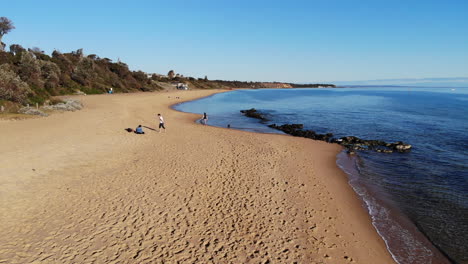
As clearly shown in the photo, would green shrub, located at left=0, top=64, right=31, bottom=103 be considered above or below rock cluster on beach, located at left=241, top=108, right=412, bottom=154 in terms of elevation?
above

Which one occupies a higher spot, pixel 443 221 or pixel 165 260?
pixel 165 260

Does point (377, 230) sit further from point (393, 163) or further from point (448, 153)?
point (448, 153)

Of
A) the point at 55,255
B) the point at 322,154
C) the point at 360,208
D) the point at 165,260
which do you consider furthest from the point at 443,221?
the point at 55,255

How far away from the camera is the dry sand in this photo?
669 centimetres

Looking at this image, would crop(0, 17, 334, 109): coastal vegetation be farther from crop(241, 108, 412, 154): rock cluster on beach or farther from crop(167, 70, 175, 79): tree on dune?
crop(167, 70, 175, 79): tree on dune

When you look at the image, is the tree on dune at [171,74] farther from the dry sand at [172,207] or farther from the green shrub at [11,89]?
the dry sand at [172,207]

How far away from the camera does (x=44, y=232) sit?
7090 mm

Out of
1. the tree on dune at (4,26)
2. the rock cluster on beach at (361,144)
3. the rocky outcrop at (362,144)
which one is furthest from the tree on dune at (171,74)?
the rocky outcrop at (362,144)

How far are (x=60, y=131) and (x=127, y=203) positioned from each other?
1385 centimetres

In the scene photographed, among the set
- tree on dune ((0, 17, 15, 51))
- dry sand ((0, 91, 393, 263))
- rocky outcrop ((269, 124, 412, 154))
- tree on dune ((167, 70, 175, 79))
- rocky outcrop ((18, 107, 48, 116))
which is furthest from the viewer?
tree on dune ((167, 70, 175, 79))

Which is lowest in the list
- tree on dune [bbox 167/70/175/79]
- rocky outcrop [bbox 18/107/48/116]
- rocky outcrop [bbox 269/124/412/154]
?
rocky outcrop [bbox 269/124/412/154]

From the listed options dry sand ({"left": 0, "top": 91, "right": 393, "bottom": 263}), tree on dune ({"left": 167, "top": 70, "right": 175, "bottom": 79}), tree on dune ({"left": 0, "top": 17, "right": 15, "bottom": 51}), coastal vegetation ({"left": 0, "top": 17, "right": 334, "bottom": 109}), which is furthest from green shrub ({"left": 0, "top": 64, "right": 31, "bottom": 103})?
tree on dune ({"left": 167, "top": 70, "right": 175, "bottom": 79})

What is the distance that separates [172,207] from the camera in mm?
8852

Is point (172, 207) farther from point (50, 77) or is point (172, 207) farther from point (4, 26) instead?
point (4, 26)
